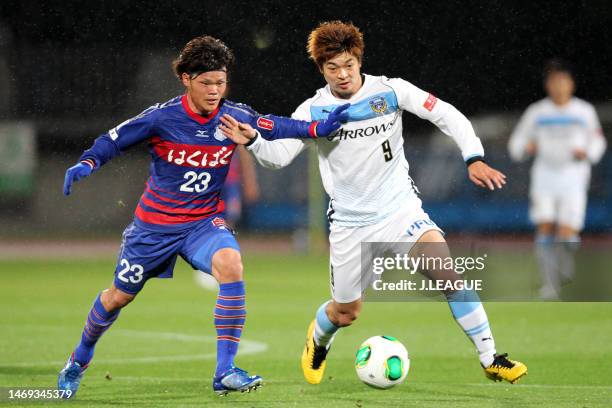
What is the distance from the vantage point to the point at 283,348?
8.62 meters

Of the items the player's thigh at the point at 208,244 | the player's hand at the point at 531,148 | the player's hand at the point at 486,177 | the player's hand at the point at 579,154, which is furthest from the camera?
the player's hand at the point at 531,148

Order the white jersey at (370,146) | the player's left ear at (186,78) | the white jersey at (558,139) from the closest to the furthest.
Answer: the player's left ear at (186,78) → the white jersey at (370,146) → the white jersey at (558,139)

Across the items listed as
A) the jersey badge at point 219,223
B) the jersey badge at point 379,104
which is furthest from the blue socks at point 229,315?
the jersey badge at point 379,104

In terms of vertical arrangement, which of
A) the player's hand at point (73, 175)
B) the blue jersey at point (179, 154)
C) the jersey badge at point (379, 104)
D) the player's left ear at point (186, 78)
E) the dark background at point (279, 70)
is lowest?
the player's hand at point (73, 175)

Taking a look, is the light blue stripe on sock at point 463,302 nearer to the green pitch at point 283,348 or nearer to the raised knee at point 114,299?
the green pitch at point 283,348

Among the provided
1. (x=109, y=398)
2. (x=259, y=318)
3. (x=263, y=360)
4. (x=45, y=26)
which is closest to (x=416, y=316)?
(x=259, y=318)

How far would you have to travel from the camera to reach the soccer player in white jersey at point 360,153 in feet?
20.7

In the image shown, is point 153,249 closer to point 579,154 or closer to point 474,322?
point 474,322

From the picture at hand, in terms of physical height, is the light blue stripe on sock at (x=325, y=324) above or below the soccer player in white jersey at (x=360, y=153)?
below

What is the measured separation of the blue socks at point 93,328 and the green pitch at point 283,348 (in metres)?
0.22

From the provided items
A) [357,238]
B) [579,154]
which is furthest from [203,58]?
[579,154]

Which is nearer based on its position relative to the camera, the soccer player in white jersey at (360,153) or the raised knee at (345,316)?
the soccer player in white jersey at (360,153)

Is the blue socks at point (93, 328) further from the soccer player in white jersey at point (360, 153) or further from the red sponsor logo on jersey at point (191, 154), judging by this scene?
the soccer player in white jersey at point (360, 153)

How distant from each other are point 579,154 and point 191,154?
6.37 metres
